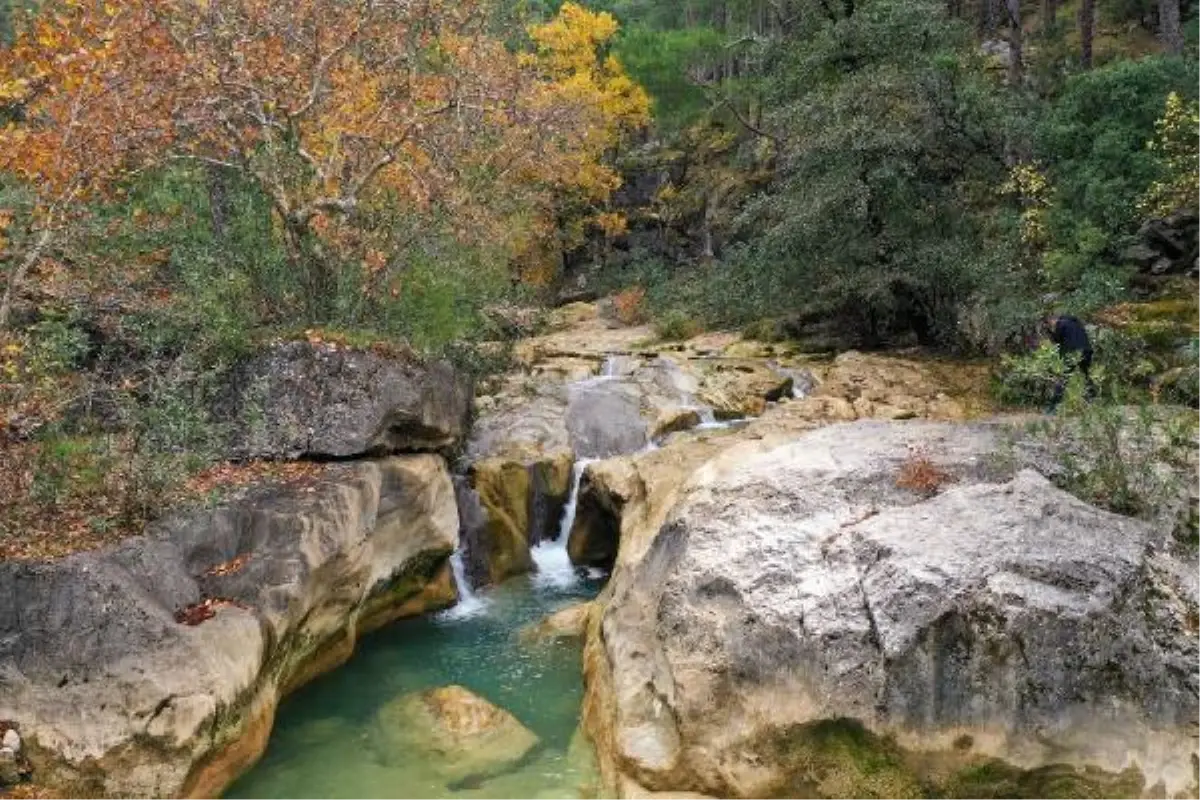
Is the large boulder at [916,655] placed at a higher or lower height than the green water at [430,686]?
higher

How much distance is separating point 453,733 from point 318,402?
16.7 ft

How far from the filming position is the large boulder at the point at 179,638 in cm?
684

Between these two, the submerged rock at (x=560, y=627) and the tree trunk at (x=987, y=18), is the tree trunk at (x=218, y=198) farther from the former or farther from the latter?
the tree trunk at (x=987, y=18)

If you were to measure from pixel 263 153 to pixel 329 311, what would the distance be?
2839 mm

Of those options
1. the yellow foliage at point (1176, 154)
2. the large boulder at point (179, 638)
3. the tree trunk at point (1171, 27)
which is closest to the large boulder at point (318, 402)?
the large boulder at point (179, 638)

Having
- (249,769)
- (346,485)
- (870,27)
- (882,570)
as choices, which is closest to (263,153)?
(346,485)

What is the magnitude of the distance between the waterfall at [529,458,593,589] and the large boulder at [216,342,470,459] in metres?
3.46

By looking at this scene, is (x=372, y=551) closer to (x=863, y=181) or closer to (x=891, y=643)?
(x=891, y=643)

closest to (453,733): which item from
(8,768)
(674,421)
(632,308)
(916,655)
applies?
(8,768)

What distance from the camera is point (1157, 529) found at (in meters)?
7.29

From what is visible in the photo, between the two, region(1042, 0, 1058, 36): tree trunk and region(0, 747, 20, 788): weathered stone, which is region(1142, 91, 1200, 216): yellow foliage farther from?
region(0, 747, 20, 788): weathered stone

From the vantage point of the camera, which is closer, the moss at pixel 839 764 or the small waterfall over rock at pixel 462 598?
the moss at pixel 839 764

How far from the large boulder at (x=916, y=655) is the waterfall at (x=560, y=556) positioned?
5396 mm

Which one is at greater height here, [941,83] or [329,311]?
[941,83]
